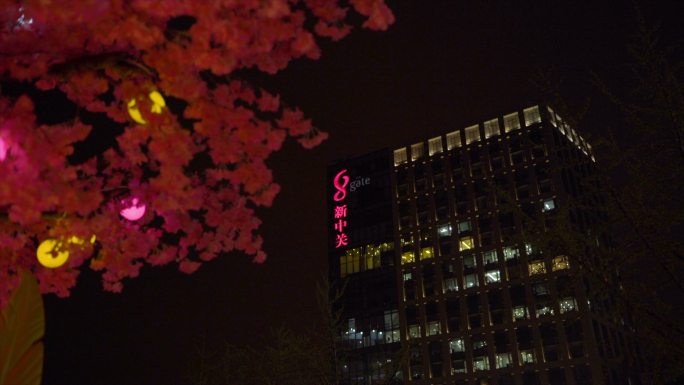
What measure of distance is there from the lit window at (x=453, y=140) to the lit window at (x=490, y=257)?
13616 mm

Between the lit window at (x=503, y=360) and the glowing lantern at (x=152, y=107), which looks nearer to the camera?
the glowing lantern at (x=152, y=107)

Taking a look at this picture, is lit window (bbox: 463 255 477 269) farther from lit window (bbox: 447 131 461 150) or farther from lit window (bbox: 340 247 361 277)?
lit window (bbox: 447 131 461 150)

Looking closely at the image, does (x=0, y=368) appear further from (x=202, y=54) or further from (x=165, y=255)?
(x=165, y=255)

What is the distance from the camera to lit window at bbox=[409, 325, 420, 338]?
56969 millimetres

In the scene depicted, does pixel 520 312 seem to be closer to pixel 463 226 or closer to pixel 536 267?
pixel 536 267

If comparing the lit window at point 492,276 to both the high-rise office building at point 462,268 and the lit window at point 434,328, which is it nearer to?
the high-rise office building at point 462,268

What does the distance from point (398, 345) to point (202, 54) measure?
181 ft

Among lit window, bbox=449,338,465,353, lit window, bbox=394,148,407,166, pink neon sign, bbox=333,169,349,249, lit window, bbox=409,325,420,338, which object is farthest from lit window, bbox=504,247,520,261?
pink neon sign, bbox=333,169,349,249

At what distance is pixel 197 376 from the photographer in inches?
861

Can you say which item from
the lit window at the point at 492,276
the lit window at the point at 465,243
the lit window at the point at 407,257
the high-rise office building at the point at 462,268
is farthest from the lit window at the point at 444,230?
the lit window at the point at 492,276

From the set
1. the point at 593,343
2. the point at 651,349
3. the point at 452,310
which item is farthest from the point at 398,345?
the point at 651,349

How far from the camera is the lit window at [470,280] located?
5622 cm

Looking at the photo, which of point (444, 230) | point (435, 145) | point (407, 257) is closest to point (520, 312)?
point (444, 230)

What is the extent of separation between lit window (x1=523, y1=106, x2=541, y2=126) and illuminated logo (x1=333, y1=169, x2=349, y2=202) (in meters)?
21.5
